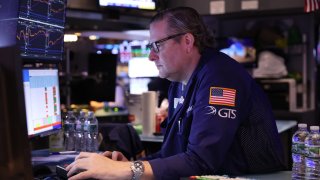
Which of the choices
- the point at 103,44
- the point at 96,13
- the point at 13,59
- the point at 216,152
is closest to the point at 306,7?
the point at 96,13

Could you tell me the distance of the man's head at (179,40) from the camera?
2182 millimetres

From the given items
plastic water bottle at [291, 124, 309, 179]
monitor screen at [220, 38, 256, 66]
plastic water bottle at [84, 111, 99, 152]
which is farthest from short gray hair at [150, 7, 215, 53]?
monitor screen at [220, 38, 256, 66]

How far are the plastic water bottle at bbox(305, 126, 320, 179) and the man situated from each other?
16 centimetres

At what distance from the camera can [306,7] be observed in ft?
14.6

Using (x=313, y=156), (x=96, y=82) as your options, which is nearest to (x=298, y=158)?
(x=313, y=156)

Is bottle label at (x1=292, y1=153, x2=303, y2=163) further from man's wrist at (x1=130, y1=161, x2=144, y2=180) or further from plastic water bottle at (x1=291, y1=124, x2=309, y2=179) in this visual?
man's wrist at (x1=130, y1=161, x2=144, y2=180)

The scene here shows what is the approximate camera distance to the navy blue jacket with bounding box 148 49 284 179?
6.16 ft

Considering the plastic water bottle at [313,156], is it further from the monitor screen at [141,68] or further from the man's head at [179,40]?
the monitor screen at [141,68]

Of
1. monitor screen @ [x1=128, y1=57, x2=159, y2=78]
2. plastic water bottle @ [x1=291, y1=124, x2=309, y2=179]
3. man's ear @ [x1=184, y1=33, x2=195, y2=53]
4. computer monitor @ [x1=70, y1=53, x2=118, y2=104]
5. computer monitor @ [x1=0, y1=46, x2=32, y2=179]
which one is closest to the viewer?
computer monitor @ [x1=0, y1=46, x2=32, y2=179]

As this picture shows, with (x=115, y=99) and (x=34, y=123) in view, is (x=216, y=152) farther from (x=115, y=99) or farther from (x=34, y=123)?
(x=115, y=99)

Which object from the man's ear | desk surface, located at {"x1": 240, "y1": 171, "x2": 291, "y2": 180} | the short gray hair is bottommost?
desk surface, located at {"x1": 240, "y1": 171, "x2": 291, "y2": 180}

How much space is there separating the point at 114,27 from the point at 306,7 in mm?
2259

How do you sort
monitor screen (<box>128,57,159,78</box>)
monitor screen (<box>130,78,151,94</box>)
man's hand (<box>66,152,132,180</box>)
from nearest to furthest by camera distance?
man's hand (<box>66,152,132,180</box>) < monitor screen (<box>130,78,151,94</box>) < monitor screen (<box>128,57,159,78</box>)

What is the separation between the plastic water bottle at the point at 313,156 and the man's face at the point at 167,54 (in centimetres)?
67
